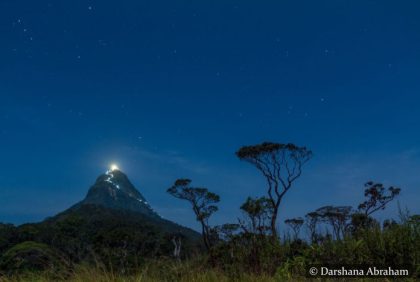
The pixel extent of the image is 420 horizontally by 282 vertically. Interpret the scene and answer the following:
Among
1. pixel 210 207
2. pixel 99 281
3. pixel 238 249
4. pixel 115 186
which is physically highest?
pixel 115 186

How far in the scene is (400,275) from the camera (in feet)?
20.0

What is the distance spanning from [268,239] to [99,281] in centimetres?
462

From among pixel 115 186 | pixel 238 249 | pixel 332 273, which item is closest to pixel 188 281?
pixel 332 273

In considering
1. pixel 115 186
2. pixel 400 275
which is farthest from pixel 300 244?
pixel 115 186

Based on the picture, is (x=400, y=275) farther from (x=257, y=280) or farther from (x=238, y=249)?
(x=238, y=249)

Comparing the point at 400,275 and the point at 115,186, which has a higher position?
the point at 115,186

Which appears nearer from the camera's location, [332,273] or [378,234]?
[332,273]

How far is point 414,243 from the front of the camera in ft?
22.1

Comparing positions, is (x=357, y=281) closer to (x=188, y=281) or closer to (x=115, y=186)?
(x=188, y=281)

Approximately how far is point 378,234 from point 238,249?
2773 mm

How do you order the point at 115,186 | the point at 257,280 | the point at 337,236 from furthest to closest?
the point at 115,186
the point at 337,236
the point at 257,280

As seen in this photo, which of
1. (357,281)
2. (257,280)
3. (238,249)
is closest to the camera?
(257,280)

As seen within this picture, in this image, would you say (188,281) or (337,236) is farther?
(337,236)

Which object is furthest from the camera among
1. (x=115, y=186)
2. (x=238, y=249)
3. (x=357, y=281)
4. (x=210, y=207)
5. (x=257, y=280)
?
(x=115, y=186)
